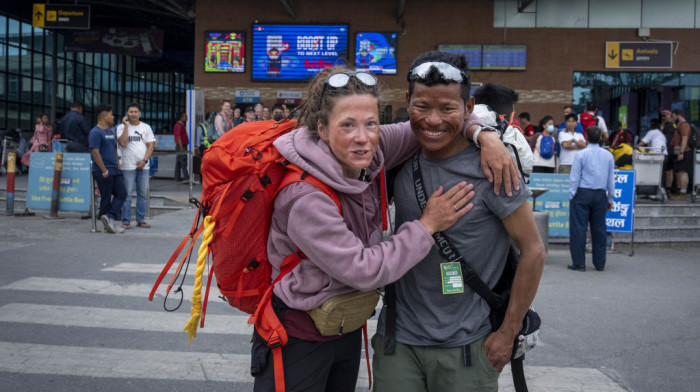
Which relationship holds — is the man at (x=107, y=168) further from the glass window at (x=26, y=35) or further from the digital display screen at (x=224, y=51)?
the glass window at (x=26, y=35)

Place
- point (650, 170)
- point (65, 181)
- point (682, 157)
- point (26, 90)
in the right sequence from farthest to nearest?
point (26, 90)
point (682, 157)
point (650, 170)
point (65, 181)

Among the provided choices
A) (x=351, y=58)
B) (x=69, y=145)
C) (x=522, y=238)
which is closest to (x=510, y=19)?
(x=351, y=58)

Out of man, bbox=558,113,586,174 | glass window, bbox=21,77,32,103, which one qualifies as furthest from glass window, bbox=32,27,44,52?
man, bbox=558,113,586,174

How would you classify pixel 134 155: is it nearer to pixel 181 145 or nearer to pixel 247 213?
pixel 181 145

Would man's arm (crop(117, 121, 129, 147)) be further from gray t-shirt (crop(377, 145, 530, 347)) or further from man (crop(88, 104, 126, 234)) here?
gray t-shirt (crop(377, 145, 530, 347))

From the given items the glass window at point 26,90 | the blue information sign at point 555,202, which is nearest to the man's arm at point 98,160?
the blue information sign at point 555,202

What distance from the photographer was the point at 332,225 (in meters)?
1.91

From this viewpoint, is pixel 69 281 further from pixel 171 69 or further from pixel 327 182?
pixel 171 69

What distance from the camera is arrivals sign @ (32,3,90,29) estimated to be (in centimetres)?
2089

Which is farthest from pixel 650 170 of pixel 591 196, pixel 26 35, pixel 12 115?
pixel 26 35

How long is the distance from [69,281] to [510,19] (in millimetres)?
16651

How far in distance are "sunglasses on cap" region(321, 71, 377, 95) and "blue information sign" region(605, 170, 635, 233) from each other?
9154 millimetres

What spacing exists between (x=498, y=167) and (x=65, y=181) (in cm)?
1104

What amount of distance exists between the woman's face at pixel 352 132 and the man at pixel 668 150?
15584 millimetres
